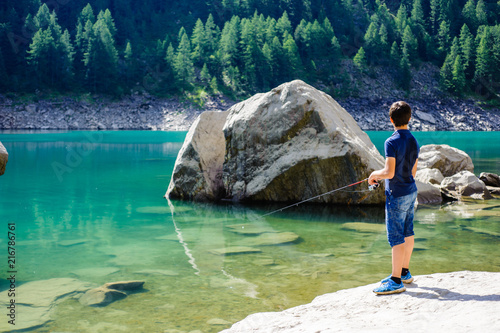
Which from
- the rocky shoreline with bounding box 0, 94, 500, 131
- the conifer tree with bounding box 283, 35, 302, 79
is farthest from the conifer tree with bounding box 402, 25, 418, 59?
the conifer tree with bounding box 283, 35, 302, 79

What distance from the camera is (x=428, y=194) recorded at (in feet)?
49.2

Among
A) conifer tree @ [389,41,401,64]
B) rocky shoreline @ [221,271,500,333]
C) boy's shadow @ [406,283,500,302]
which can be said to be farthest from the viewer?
conifer tree @ [389,41,401,64]

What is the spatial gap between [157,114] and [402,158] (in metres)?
94.9

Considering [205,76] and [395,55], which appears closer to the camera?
[205,76]

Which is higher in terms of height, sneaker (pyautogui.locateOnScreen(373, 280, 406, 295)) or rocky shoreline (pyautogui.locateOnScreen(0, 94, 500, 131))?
rocky shoreline (pyautogui.locateOnScreen(0, 94, 500, 131))

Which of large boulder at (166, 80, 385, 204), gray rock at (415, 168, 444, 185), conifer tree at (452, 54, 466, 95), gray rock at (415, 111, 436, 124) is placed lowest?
gray rock at (415, 168, 444, 185)

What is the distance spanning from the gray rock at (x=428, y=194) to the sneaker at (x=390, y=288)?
10.3 metres

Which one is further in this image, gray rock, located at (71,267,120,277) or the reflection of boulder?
gray rock, located at (71,267,120,277)

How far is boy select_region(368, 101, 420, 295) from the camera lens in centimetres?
517

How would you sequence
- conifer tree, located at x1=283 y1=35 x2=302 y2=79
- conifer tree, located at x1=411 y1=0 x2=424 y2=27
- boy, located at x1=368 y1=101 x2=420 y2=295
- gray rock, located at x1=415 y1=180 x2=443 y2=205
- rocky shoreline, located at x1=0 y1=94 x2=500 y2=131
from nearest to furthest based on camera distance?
boy, located at x1=368 y1=101 x2=420 y2=295 → gray rock, located at x1=415 y1=180 x2=443 y2=205 → rocky shoreline, located at x1=0 y1=94 x2=500 y2=131 → conifer tree, located at x1=283 y1=35 x2=302 y2=79 → conifer tree, located at x1=411 y1=0 x2=424 y2=27

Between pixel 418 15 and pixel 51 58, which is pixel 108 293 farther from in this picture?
pixel 418 15

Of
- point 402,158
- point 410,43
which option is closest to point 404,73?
point 410,43

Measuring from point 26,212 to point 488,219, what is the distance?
1252cm

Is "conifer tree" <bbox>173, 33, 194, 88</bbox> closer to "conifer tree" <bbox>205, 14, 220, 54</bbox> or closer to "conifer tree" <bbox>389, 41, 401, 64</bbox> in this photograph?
"conifer tree" <bbox>205, 14, 220, 54</bbox>
